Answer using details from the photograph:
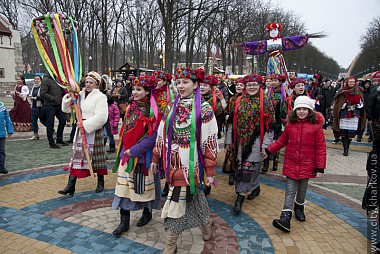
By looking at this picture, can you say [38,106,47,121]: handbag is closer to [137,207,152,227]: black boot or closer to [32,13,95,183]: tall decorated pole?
[32,13,95,183]: tall decorated pole

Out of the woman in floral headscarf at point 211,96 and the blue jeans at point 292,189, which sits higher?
the woman in floral headscarf at point 211,96

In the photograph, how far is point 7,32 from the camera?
1092 inches

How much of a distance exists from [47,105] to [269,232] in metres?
6.79

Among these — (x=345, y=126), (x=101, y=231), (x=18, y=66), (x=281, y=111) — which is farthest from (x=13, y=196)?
(x=18, y=66)

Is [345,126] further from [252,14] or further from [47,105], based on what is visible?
[252,14]

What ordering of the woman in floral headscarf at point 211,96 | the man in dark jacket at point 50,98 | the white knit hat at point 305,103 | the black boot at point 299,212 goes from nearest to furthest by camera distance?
the white knit hat at point 305,103 → the black boot at point 299,212 → the woman in floral headscarf at point 211,96 → the man in dark jacket at point 50,98

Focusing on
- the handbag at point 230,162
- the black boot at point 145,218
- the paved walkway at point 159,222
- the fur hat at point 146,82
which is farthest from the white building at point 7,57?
the black boot at point 145,218

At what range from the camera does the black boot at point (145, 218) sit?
3.85 meters

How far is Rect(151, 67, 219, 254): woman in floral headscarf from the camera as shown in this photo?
10.1ft

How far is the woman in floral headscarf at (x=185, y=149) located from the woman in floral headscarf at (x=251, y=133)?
1269 mm

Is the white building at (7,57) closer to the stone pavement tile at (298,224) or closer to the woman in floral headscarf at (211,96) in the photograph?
the woman in floral headscarf at (211,96)

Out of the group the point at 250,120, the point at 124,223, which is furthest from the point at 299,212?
the point at 124,223

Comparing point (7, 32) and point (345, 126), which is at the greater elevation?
point (7, 32)

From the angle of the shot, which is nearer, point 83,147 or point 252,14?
point 83,147
